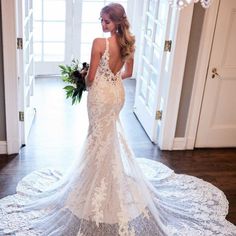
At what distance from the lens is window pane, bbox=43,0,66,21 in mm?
5973

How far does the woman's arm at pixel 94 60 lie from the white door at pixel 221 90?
159 cm

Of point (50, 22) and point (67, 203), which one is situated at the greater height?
point (50, 22)

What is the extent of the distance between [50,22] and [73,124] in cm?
187

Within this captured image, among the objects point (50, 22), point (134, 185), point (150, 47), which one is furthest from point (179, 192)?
point (50, 22)

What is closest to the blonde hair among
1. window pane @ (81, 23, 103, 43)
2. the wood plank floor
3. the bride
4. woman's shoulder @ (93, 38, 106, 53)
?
the bride

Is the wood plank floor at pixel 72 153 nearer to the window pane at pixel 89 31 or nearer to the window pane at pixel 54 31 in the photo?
the window pane at pixel 54 31

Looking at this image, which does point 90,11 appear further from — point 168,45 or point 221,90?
point 221,90

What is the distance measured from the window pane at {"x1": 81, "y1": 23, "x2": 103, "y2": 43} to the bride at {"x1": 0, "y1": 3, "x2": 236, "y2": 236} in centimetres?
299

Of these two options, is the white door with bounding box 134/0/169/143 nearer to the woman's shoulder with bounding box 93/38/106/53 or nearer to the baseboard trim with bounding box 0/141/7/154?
the woman's shoulder with bounding box 93/38/106/53

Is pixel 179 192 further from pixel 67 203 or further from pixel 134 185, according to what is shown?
pixel 67 203

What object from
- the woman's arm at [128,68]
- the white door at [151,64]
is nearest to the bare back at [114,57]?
the woman's arm at [128,68]

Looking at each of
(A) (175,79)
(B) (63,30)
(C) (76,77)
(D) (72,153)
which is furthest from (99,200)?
(B) (63,30)

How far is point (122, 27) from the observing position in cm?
Result: 302

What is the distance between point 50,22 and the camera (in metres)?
6.09
